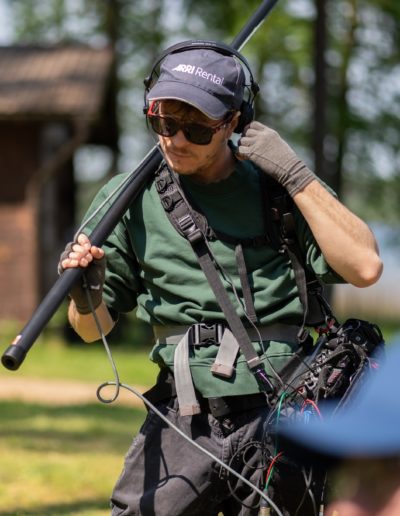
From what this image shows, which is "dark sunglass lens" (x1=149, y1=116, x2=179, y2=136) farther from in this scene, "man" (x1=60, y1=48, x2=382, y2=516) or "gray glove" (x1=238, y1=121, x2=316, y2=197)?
"gray glove" (x1=238, y1=121, x2=316, y2=197)

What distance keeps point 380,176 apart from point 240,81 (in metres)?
24.3

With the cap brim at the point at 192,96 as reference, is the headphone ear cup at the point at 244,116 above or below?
below

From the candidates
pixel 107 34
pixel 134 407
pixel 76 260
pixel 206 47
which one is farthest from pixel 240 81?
pixel 107 34

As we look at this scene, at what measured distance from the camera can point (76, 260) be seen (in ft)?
10.9

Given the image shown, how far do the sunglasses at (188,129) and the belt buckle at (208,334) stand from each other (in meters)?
0.58

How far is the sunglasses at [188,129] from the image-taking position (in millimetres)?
3352

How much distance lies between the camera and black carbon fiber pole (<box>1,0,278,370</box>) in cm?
316

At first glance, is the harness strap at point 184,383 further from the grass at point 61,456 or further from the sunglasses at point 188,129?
the grass at point 61,456

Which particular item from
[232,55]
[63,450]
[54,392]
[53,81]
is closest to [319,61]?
[53,81]

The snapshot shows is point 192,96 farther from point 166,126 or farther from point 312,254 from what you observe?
point 312,254

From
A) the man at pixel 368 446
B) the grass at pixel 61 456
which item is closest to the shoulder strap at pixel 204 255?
the man at pixel 368 446

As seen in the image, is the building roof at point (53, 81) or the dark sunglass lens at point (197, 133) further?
the building roof at point (53, 81)

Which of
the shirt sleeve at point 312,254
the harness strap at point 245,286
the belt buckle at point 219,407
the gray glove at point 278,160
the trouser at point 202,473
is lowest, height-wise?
the trouser at point 202,473

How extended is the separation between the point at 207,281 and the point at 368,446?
6.45 ft
